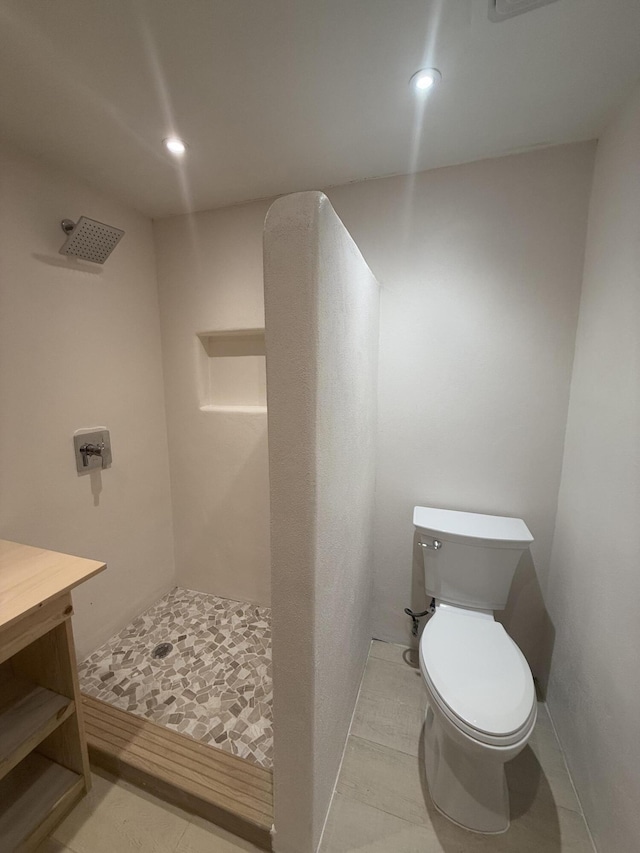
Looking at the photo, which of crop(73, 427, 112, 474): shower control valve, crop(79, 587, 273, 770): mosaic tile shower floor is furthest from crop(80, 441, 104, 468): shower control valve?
crop(79, 587, 273, 770): mosaic tile shower floor

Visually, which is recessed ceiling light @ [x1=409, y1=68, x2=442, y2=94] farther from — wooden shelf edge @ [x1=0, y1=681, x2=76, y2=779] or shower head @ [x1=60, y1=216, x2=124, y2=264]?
wooden shelf edge @ [x1=0, y1=681, x2=76, y2=779]

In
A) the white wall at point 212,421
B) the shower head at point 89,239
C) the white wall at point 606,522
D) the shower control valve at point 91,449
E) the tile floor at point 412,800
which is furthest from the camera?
the white wall at point 212,421

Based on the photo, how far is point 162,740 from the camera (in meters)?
1.29

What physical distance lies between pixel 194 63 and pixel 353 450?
3.96ft

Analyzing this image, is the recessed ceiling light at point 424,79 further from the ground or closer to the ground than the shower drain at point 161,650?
A: further from the ground

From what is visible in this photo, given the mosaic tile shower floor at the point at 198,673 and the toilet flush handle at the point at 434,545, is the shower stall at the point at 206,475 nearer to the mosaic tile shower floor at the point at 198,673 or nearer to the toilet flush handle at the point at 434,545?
the mosaic tile shower floor at the point at 198,673

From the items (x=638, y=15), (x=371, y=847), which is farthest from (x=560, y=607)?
(x=638, y=15)

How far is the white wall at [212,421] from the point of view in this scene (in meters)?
1.82

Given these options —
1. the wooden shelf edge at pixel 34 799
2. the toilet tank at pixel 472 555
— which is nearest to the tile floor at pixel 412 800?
the toilet tank at pixel 472 555

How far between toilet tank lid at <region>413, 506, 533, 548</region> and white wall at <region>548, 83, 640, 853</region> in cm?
18

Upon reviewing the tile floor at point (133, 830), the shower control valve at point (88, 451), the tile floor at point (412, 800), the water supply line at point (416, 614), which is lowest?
the tile floor at point (133, 830)

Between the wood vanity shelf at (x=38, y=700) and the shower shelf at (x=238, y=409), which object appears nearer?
the wood vanity shelf at (x=38, y=700)

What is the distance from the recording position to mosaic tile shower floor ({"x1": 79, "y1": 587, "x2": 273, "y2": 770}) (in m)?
1.38

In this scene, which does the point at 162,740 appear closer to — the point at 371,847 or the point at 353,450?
the point at 371,847
